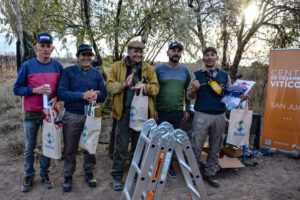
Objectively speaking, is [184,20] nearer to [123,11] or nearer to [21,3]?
[123,11]

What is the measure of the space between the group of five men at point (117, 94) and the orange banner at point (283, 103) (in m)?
2.42

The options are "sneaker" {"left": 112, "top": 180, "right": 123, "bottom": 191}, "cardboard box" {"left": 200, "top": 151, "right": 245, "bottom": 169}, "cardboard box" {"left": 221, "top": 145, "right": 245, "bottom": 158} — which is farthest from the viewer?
"cardboard box" {"left": 221, "top": 145, "right": 245, "bottom": 158}

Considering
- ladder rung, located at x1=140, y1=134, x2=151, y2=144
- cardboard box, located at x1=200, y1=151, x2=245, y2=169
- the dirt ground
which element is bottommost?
the dirt ground

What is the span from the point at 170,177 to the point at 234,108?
1.58m

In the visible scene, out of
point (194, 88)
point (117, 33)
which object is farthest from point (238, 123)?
point (117, 33)

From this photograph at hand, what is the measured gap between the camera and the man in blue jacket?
3090 millimetres

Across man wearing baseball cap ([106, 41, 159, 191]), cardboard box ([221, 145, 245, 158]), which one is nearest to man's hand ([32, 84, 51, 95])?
man wearing baseball cap ([106, 41, 159, 191])

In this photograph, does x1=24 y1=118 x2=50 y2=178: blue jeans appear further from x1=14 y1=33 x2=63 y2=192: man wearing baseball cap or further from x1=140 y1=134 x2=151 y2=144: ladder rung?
x1=140 y1=134 x2=151 y2=144: ladder rung

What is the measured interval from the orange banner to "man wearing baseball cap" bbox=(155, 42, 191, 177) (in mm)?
2885

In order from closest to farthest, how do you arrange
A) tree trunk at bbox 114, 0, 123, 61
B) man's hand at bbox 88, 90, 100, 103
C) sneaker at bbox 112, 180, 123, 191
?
man's hand at bbox 88, 90, 100, 103
sneaker at bbox 112, 180, 123, 191
tree trunk at bbox 114, 0, 123, 61

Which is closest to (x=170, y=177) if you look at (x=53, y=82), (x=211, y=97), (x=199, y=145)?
(x=199, y=145)

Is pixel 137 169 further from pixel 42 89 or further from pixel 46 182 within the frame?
pixel 46 182

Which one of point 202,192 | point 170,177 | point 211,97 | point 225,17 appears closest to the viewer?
point 202,192

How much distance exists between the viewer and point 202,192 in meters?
2.36
